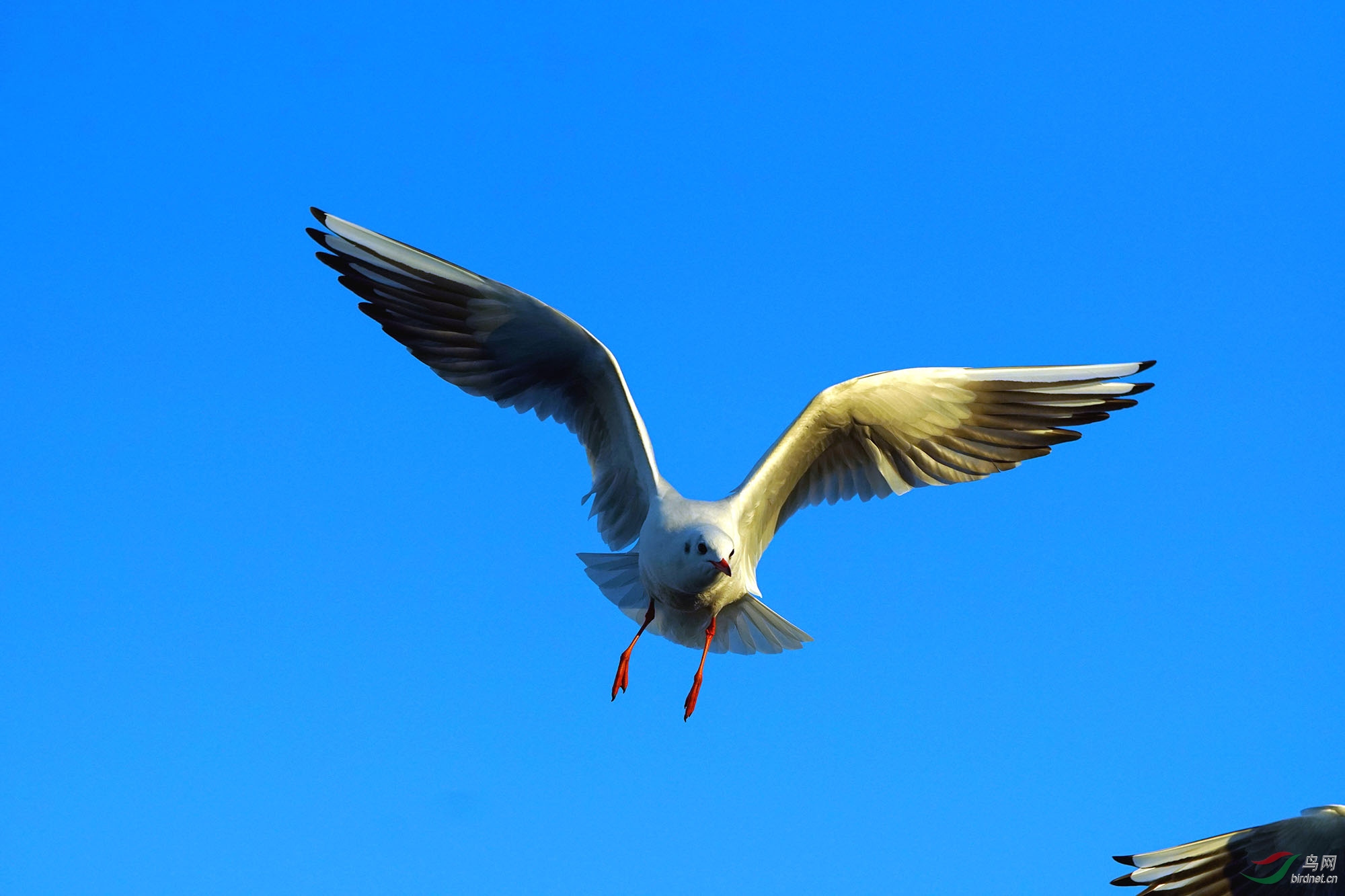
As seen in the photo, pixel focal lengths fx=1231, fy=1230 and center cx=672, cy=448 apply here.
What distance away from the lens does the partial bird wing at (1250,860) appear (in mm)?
7492

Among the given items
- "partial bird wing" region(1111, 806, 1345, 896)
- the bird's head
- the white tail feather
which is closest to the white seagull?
the white tail feather

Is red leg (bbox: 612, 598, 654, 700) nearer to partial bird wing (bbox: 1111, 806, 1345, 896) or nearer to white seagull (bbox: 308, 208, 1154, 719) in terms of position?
white seagull (bbox: 308, 208, 1154, 719)

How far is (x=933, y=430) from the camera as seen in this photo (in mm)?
8016

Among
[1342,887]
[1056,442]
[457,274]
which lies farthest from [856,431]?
[1342,887]

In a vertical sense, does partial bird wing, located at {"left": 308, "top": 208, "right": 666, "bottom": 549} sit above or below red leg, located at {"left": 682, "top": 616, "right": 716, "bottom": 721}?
above

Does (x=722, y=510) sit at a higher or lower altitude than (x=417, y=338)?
lower

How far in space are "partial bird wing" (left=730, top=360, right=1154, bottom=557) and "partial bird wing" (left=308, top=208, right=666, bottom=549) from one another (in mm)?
922

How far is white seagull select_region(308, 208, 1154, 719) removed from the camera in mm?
7547

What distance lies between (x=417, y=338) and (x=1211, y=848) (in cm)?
611

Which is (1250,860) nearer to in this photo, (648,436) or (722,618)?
(722,618)

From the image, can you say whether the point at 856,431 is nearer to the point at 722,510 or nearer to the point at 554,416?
the point at 722,510

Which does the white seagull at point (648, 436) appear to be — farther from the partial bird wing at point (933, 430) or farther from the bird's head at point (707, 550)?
the bird's head at point (707, 550)

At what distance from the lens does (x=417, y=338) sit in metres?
7.83

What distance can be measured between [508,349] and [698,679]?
2.38 meters
